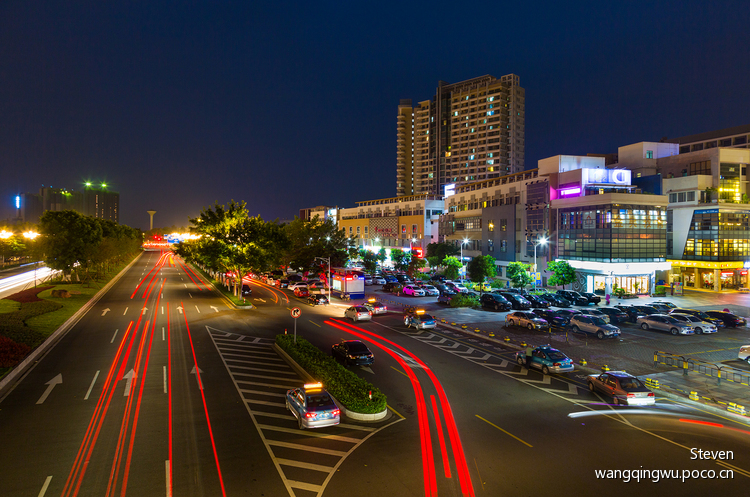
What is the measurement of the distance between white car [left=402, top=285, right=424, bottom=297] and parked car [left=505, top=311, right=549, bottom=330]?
2109 cm

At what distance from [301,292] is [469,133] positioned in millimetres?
106472

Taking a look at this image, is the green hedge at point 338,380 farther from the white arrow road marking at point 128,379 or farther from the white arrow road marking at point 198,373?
the white arrow road marking at point 128,379

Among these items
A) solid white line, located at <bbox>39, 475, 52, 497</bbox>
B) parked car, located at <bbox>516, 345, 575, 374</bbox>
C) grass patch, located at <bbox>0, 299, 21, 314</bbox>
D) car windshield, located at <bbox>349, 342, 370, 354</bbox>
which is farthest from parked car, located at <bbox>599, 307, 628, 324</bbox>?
grass patch, located at <bbox>0, 299, 21, 314</bbox>

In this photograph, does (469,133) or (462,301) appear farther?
(469,133)

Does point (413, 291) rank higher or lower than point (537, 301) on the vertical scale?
lower

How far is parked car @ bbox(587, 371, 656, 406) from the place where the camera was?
18688mm

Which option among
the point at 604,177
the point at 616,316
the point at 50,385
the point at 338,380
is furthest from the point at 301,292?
the point at 604,177

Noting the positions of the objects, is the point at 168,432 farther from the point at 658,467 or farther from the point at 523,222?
the point at 523,222

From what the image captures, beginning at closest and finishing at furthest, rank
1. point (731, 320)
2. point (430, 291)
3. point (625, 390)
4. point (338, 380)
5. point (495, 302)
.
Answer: point (625, 390), point (338, 380), point (731, 320), point (495, 302), point (430, 291)

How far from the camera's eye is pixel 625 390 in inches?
742

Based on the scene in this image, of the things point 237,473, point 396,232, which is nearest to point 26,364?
point 237,473

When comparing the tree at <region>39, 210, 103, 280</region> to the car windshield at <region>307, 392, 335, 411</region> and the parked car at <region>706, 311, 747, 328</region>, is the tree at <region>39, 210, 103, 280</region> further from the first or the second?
the parked car at <region>706, 311, 747, 328</region>

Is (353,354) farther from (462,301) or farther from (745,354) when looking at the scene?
(462,301)

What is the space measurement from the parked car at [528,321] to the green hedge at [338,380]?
19994 millimetres
